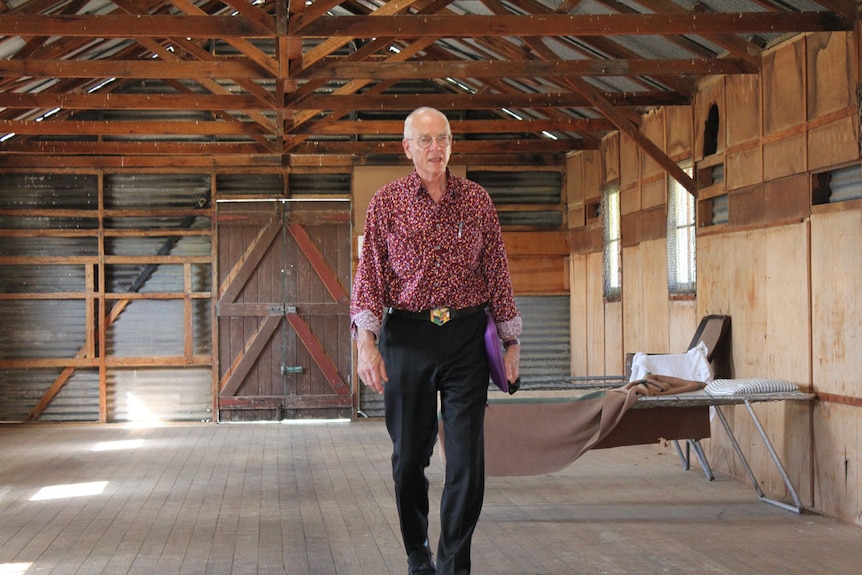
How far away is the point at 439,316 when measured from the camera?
3.65m

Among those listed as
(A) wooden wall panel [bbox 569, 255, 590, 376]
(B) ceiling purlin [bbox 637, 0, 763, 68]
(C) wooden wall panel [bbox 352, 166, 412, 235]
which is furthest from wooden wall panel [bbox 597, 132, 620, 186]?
(B) ceiling purlin [bbox 637, 0, 763, 68]

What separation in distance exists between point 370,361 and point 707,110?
17.0 feet

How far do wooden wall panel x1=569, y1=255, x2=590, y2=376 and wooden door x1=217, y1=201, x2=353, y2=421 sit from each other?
2.47 m

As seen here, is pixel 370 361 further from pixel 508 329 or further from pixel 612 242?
pixel 612 242

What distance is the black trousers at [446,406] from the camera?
3611mm

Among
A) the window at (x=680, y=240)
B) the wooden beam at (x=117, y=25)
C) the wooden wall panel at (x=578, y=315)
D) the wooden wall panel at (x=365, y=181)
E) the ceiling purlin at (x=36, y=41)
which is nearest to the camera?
the wooden beam at (x=117, y=25)

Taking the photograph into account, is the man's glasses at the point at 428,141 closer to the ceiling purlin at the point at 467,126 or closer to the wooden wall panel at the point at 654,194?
the wooden wall panel at the point at 654,194

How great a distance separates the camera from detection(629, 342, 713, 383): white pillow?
288 inches

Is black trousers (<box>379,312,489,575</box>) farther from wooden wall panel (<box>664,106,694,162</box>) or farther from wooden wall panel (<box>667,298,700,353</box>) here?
wooden wall panel (<box>664,106,694,162</box>)

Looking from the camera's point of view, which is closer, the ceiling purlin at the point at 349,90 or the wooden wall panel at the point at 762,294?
the wooden wall panel at the point at 762,294

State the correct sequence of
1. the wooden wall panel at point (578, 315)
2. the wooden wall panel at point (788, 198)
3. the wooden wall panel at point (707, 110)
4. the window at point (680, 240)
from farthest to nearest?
1. the wooden wall panel at point (578, 315)
2. the window at point (680, 240)
3. the wooden wall panel at point (707, 110)
4. the wooden wall panel at point (788, 198)

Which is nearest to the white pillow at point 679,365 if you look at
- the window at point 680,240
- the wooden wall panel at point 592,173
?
the window at point 680,240

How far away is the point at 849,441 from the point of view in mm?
5875

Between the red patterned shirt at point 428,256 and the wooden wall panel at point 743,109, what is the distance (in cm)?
385
